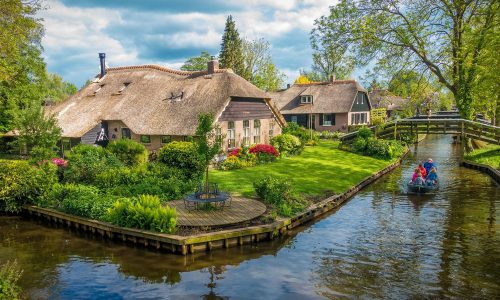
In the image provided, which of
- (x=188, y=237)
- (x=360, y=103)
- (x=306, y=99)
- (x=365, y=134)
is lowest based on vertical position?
(x=188, y=237)

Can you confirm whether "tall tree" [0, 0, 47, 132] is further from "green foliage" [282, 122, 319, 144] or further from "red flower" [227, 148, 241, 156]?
"green foliage" [282, 122, 319, 144]

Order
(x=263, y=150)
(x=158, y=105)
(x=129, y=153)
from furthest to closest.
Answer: (x=158, y=105)
(x=263, y=150)
(x=129, y=153)

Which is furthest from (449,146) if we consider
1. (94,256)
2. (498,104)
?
(94,256)

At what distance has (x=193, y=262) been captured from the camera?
13.3 meters

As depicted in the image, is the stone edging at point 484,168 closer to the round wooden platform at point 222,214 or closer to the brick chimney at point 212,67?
the round wooden platform at point 222,214

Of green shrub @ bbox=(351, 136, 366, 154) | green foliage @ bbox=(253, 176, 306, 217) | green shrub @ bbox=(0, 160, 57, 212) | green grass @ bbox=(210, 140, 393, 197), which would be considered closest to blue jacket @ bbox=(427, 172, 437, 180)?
green grass @ bbox=(210, 140, 393, 197)

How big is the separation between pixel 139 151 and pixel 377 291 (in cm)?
1821

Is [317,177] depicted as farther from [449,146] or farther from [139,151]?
[449,146]

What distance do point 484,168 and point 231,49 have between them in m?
36.3

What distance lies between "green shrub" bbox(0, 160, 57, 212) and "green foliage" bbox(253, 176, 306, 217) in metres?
10.8

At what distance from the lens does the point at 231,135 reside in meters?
30.6

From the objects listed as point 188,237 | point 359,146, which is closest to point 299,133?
point 359,146

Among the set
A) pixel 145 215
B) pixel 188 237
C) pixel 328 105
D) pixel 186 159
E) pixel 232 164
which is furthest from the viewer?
pixel 328 105

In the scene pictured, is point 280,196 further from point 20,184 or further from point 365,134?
point 365,134
